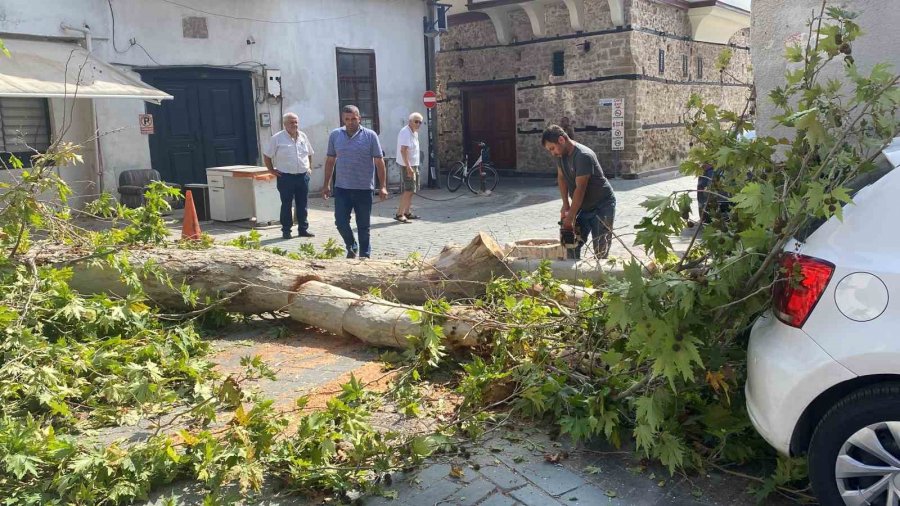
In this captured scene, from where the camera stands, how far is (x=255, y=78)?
1617 cm

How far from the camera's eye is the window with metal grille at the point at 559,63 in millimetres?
21047

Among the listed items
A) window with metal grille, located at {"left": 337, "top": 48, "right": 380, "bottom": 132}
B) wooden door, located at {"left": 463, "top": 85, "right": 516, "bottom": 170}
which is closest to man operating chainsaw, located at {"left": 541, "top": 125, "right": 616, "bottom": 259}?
window with metal grille, located at {"left": 337, "top": 48, "right": 380, "bottom": 132}

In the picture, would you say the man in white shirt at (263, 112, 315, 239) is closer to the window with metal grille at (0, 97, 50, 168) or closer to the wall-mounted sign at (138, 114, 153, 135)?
the wall-mounted sign at (138, 114, 153, 135)

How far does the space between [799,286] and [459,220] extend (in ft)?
34.6

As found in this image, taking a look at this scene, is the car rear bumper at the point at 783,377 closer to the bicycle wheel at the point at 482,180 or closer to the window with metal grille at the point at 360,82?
the bicycle wheel at the point at 482,180

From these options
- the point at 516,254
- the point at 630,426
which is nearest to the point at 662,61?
the point at 516,254

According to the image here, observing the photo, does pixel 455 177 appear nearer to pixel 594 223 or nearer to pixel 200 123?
pixel 200 123

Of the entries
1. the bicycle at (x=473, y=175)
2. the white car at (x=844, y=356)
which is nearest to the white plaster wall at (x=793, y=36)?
the white car at (x=844, y=356)

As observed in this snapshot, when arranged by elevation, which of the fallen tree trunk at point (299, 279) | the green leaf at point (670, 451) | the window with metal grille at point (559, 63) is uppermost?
the window with metal grille at point (559, 63)

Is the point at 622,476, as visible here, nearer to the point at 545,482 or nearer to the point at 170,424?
the point at 545,482

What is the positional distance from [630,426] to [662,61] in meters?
19.0

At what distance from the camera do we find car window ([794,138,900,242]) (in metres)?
3.36

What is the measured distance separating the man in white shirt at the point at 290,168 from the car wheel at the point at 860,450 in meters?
9.15

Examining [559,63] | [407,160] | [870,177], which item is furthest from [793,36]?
[559,63]
